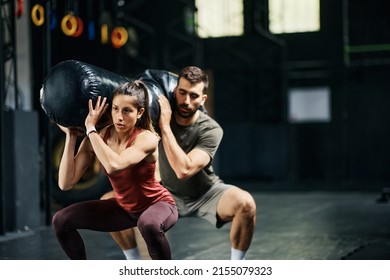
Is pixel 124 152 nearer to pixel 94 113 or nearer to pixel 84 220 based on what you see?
pixel 94 113

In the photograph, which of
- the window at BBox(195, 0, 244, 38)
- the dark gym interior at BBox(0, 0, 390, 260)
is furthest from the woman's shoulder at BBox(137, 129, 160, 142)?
the window at BBox(195, 0, 244, 38)

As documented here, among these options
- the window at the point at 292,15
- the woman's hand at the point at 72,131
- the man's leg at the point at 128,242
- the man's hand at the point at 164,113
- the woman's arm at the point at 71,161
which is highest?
the window at the point at 292,15

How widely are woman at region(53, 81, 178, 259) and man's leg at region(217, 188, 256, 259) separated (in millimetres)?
329

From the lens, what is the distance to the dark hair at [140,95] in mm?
3279

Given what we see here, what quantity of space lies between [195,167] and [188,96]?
35 centimetres

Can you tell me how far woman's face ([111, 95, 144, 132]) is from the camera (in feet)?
10.7

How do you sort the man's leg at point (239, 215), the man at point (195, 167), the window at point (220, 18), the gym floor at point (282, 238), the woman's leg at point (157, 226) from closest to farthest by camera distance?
the woman's leg at point (157, 226) → the man at point (195, 167) → the man's leg at point (239, 215) → the gym floor at point (282, 238) → the window at point (220, 18)

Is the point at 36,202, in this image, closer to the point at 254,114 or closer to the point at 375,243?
the point at 375,243

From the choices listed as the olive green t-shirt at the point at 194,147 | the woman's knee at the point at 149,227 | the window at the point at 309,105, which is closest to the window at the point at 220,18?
the window at the point at 309,105

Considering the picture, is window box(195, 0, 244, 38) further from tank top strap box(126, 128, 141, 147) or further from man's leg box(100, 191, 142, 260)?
tank top strap box(126, 128, 141, 147)

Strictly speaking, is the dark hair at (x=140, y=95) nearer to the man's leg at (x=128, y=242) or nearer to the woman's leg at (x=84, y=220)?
the woman's leg at (x=84, y=220)

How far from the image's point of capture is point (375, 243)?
5.50 metres

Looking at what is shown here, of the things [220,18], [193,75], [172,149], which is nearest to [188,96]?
[193,75]

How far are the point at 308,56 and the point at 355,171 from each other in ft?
6.48
